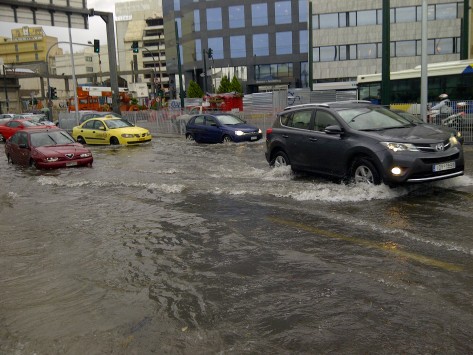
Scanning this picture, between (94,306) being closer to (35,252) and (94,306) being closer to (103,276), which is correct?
(103,276)

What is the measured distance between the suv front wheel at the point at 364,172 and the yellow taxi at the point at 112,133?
1650cm

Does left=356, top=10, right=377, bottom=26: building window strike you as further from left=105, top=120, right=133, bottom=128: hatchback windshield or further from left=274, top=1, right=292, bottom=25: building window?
left=105, top=120, right=133, bottom=128: hatchback windshield

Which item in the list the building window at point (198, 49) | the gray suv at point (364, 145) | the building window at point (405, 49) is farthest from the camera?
the building window at point (198, 49)

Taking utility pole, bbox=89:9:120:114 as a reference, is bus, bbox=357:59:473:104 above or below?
below

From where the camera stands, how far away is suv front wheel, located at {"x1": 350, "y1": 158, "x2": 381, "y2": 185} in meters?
8.68

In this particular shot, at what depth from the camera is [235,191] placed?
10180mm

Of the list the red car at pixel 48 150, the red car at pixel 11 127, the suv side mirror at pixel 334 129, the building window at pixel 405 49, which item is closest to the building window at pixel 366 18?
the building window at pixel 405 49

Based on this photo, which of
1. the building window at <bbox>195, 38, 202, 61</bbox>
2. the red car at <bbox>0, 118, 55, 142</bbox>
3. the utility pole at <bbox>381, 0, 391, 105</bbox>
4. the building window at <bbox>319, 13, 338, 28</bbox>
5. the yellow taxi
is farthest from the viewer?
the building window at <bbox>195, 38, 202, 61</bbox>

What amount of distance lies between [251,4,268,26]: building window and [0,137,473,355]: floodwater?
5864cm

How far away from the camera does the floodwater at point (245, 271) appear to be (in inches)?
155

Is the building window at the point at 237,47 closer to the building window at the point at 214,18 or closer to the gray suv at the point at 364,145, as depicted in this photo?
the building window at the point at 214,18

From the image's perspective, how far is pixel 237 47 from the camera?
66.4 meters

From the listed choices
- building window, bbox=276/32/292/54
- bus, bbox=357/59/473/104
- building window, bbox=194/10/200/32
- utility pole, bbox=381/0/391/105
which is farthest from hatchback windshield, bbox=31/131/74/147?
building window, bbox=194/10/200/32

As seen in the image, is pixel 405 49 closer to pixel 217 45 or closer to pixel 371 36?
pixel 371 36
